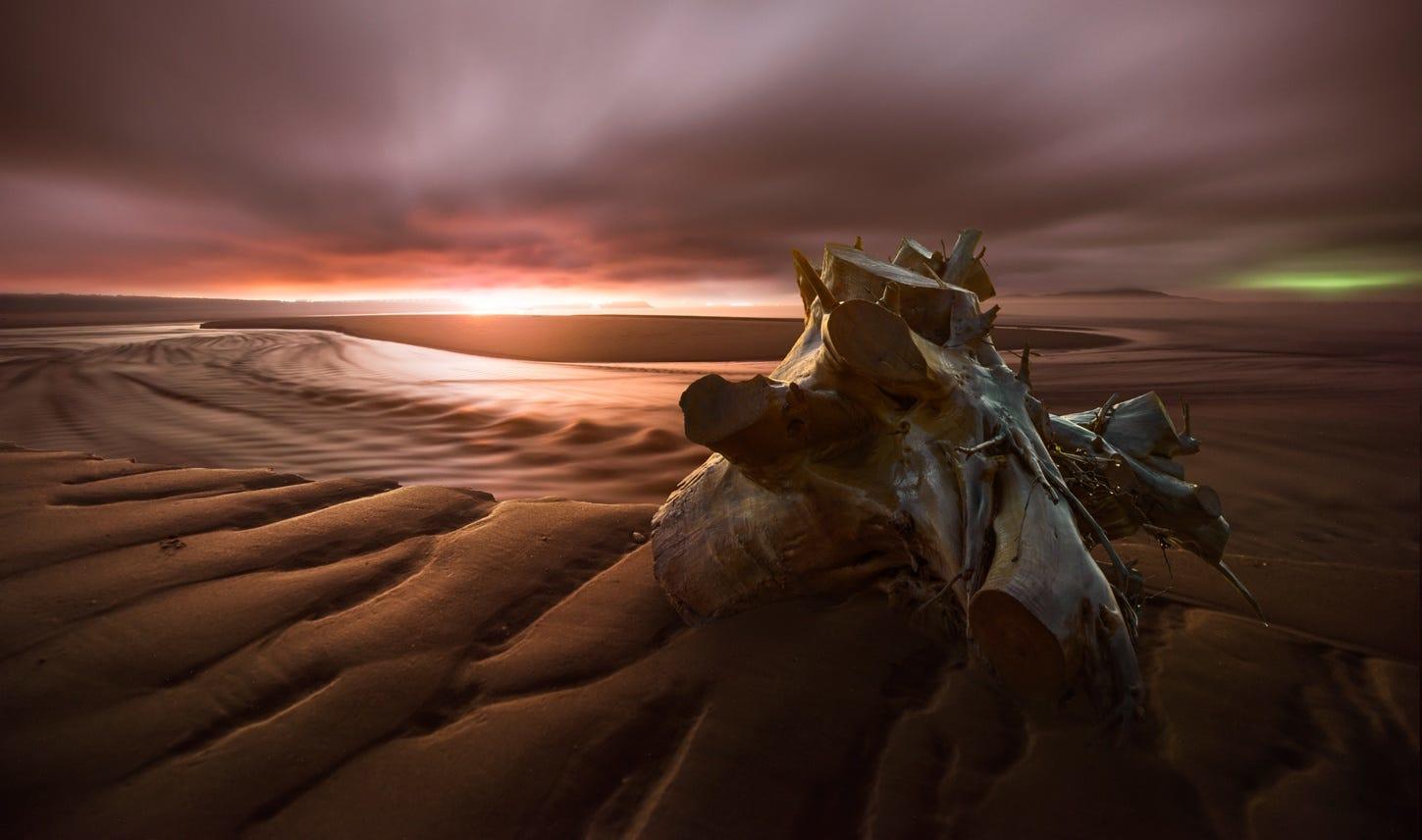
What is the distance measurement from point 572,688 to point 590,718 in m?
0.15

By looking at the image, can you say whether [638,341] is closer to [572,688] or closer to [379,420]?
[379,420]

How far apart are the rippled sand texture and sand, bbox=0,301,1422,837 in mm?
626

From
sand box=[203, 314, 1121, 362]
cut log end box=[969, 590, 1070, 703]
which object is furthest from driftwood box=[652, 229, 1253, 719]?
sand box=[203, 314, 1121, 362]

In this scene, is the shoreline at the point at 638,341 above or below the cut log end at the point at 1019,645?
above

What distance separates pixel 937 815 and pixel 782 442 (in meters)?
0.96

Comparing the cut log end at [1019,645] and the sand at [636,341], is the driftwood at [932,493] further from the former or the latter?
the sand at [636,341]

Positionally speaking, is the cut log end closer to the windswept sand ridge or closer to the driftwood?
the driftwood

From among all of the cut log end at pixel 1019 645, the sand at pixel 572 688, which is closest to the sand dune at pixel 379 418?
the sand at pixel 572 688

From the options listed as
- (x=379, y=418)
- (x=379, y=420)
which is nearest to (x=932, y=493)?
(x=379, y=420)

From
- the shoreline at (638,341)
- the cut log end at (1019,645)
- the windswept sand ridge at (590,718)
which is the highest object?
the shoreline at (638,341)

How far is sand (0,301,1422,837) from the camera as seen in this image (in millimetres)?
1356

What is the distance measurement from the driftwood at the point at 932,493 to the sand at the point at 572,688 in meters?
0.24

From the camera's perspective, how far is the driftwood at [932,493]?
1365 millimetres

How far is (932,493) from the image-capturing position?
1643mm
